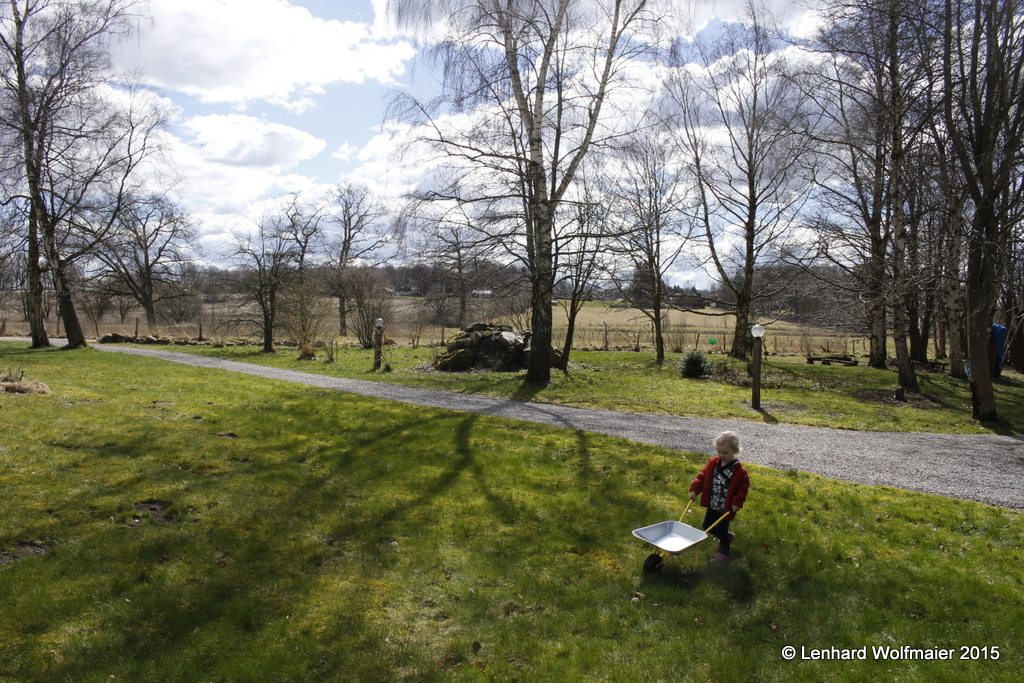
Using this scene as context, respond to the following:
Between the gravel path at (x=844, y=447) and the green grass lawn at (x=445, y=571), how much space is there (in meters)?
0.82

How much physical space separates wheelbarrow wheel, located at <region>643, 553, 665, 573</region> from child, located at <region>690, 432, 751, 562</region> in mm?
547

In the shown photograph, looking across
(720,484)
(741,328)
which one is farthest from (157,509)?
(741,328)

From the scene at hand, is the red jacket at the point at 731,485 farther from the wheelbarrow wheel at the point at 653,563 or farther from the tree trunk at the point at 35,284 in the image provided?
the tree trunk at the point at 35,284

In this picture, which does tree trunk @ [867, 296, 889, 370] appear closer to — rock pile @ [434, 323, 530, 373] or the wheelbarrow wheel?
rock pile @ [434, 323, 530, 373]

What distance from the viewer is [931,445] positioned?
891 centimetres

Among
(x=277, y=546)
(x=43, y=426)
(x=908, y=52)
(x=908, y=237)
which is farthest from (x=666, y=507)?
(x=908, y=237)

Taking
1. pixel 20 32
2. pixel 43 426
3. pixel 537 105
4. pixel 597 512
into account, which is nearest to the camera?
pixel 597 512

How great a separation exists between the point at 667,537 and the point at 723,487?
738mm

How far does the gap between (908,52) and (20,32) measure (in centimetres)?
2434

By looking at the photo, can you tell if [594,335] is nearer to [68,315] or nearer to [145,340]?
[145,340]

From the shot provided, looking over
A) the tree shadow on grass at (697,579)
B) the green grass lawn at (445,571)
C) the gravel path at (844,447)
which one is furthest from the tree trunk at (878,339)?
the tree shadow on grass at (697,579)

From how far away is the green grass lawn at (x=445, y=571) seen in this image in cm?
354

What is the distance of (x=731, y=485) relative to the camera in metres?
4.74

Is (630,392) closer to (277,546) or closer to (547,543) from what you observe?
(547,543)
